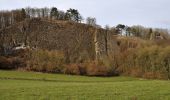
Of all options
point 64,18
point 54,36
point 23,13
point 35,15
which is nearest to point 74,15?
point 64,18

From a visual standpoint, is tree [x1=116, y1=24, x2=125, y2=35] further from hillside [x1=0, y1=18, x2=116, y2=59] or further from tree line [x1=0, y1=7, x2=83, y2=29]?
hillside [x1=0, y1=18, x2=116, y2=59]

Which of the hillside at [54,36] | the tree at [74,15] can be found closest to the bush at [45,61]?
the hillside at [54,36]

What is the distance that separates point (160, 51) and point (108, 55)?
23.5 m

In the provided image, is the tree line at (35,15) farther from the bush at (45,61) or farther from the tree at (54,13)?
the bush at (45,61)

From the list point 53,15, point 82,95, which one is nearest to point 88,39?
point 53,15

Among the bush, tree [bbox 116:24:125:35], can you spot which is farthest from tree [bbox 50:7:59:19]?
the bush

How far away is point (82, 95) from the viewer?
20297 millimetres

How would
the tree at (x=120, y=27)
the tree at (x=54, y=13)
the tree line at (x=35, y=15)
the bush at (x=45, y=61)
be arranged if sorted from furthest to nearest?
the tree at (x=120, y=27), the tree at (x=54, y=13), the tree line at (x=35, y=15), the bush at (x=45, y=61)

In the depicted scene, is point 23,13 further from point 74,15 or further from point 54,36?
point 74,15

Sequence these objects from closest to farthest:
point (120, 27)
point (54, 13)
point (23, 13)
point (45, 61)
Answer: point (45, 61)
point (23, 13)
point (54, 13)
point (120, 27)

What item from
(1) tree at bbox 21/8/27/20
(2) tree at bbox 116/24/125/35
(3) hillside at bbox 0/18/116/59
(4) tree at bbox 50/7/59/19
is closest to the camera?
(3) hillside at bbox 0/18/116/59

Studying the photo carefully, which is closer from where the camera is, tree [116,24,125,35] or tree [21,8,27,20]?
tree [21,8,27,20]

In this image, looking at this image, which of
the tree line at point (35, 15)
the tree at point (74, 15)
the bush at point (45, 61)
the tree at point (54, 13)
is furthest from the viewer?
the tree at point (54, 13)

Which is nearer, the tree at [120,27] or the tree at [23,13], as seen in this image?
the tree at [23,13]
